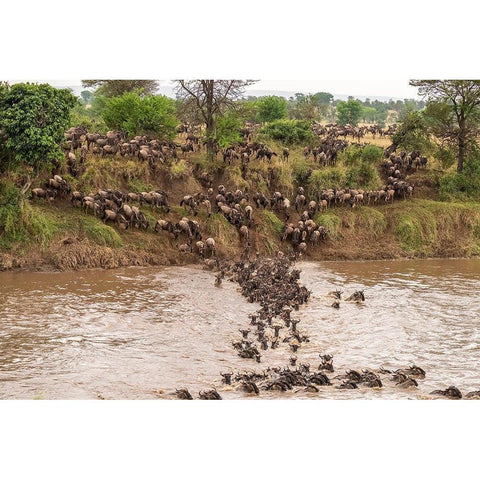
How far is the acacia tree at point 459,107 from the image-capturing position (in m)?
20.6

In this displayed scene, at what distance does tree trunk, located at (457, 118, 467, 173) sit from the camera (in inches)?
849

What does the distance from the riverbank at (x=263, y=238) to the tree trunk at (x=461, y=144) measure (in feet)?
5.79

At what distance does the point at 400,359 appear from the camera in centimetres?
1069

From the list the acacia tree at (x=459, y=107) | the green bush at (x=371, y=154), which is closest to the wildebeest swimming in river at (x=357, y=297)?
the acacia tree at (x=459, y=107)

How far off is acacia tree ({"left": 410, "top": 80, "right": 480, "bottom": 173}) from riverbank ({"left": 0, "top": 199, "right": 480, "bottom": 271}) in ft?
7.26

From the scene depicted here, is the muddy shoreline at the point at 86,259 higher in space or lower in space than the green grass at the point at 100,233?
lower

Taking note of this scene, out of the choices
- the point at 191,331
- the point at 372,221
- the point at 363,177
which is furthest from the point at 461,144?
the point at 191,331

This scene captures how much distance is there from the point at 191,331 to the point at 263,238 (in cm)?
708

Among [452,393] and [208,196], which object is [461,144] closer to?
[208,196]

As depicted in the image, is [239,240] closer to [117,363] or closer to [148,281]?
[148,281]

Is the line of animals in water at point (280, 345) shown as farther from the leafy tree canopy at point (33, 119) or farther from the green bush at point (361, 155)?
the green bush at point (361, 155)

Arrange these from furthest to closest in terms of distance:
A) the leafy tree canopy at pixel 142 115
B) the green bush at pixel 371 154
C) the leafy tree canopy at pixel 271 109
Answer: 1. the leafy tree canopy at pixel 271 109
2. the green bush at pixel 371 154
3. the leafy tree canopy at pixel 142 115

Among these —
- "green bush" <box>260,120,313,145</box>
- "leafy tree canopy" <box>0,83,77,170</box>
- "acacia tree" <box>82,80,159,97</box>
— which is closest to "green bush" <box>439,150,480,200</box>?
"green bush" <box>260,120,313,145</box>

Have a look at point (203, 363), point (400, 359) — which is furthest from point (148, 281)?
point (400, 359)
